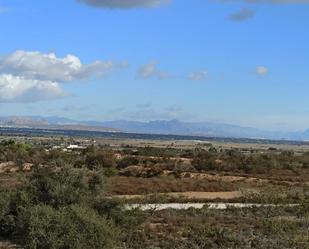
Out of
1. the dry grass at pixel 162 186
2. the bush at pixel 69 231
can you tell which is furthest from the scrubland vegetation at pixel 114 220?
the dry grass at pixel 162 186

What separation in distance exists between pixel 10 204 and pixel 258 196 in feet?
66.7

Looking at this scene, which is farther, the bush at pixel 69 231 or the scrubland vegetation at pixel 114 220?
the scrubland vegetation at pixel 114 220

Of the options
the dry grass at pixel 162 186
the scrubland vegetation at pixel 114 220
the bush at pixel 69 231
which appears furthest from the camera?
the dry grass at pixel 162 186

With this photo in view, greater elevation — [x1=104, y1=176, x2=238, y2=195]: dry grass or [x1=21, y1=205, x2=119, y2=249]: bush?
[x1=21, y1=205, x2=119, y2=249]: bush

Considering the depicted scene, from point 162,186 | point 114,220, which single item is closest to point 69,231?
point 114,220

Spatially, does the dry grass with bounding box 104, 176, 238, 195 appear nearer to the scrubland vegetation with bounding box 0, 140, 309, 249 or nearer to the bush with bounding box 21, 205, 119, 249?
the scrubland vegetation with bounding box 0, 140, 309, 249

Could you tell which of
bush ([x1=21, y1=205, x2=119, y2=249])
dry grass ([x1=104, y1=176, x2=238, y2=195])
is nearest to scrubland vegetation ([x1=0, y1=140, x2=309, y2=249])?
bush ([x1=21, y1=205, x2=119, y2=249])

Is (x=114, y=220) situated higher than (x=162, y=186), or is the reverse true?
(x=114, y=220)

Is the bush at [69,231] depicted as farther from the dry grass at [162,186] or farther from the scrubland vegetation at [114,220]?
Result: the dry grass at [162,186]

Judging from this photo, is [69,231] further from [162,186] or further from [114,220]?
[162,186]

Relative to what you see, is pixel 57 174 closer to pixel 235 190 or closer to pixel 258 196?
pixel 258 196

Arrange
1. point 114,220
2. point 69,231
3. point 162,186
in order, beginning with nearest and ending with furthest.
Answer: point 69,231
point 114,220
point 162,186

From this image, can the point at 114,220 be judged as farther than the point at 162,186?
No

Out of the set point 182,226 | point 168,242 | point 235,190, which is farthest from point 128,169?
point 168,242
